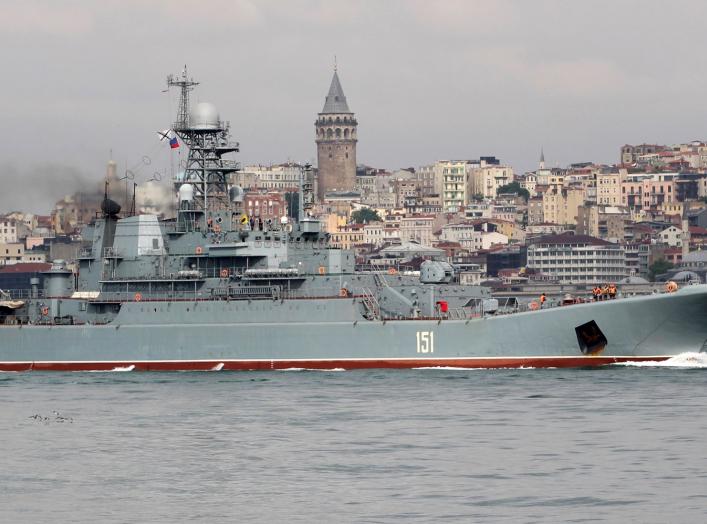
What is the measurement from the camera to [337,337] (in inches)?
1976

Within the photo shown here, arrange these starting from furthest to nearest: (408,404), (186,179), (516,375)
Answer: (186,179), (516,375), (408,404)

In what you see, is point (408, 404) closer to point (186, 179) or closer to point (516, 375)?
point (516, 375)

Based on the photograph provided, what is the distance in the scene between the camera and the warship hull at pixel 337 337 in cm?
4834

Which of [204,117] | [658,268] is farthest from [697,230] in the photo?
[204,117]

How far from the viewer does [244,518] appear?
28.0 metres

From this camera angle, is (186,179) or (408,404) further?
(186,179)

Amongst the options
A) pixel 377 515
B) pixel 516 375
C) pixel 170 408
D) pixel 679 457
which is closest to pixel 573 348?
pixel 516 375

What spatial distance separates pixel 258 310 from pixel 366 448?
55.3ft

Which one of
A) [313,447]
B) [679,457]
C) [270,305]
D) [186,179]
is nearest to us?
[679,457]

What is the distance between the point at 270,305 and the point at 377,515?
2312cm

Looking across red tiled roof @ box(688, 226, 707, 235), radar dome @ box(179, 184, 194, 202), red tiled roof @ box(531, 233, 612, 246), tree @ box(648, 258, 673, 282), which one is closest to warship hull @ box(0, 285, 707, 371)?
radar dome @ box(179, 184, 194, 202)

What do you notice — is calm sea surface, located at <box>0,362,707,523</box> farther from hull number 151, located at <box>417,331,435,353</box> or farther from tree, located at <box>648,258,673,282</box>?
tree, located at <box>648,258,673,282</box>

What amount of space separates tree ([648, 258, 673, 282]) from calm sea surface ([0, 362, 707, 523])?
5084 inches

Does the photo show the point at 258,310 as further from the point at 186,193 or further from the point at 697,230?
the point at 697,230
